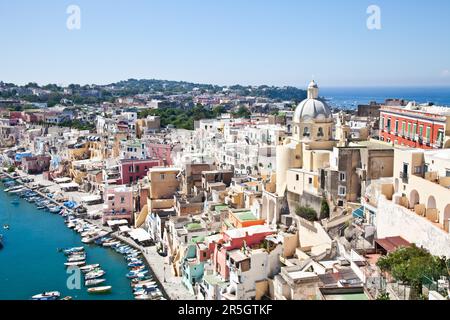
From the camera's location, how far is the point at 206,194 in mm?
15727

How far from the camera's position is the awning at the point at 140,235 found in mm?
15891

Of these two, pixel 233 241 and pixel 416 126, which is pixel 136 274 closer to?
pixel 233 241

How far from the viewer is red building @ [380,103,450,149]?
1202 centimetres

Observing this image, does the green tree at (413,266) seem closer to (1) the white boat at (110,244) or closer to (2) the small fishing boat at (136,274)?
(2) the small fishing boat at (136,274)

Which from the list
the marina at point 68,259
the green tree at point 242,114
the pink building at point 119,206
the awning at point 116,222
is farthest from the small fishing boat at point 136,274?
the green tree at point 242,114

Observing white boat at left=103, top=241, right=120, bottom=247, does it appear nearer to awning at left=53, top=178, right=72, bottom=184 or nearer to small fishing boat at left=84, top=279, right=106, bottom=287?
small fishing boat at left=84, top=279, right=106, bottom=287

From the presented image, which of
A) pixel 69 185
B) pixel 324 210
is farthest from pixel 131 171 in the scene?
pixel 324 210

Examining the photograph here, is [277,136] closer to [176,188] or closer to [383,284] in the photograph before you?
[176,188]

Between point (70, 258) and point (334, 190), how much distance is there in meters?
8.31

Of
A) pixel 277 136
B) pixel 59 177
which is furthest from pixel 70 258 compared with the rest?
pixel 59 177

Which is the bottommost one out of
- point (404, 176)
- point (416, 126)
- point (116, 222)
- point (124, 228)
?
point (124, 228)

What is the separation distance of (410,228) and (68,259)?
1030cm

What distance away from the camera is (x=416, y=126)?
43.1 feet

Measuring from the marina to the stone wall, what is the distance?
5540mm
